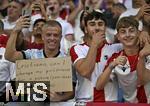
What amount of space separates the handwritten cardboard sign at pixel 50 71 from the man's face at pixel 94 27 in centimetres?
52

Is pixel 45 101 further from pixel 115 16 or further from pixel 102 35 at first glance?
pixel 115 16

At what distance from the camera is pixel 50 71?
561 cm

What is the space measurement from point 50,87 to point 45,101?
0.77ft

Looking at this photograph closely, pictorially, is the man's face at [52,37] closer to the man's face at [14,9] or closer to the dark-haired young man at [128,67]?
the dark-haired young man at [128,67]

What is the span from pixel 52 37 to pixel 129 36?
95 centimetres

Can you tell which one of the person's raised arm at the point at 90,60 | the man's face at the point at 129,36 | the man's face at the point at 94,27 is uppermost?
the man's face at the point at 94,27

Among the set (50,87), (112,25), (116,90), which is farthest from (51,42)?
(112,25)

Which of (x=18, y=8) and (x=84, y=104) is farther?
(x=18, y=8)

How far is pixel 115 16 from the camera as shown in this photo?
8.47m

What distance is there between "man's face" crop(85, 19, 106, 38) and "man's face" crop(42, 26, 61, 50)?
364mm

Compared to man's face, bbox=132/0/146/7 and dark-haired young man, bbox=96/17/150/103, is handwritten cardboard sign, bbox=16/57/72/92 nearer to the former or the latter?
dark-haired young man, bbox=96/17/150/103

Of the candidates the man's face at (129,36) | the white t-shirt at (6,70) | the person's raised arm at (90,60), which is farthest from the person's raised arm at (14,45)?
the man's face at (129,36)

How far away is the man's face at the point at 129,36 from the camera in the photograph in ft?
18.6

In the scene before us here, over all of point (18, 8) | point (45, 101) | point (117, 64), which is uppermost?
point (18, 8)
